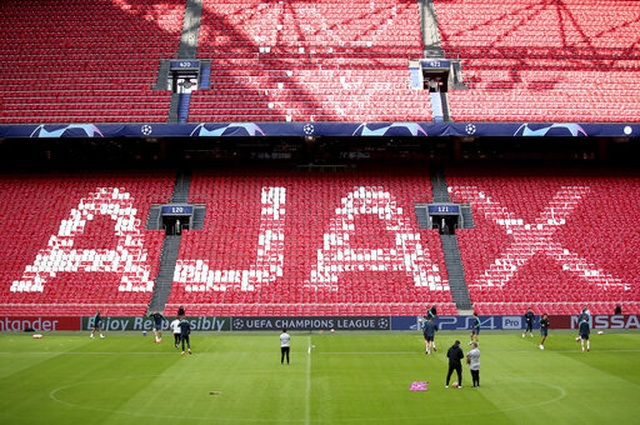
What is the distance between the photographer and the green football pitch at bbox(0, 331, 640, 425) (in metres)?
18.7

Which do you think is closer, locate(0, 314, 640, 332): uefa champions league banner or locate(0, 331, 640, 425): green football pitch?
locate(0, 331, 640, 425): green football pitch

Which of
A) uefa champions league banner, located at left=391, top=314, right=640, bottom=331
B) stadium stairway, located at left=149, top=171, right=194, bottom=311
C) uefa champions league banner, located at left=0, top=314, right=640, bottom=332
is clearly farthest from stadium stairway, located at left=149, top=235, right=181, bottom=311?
uefa champions league banner, located at left=391, top=314, right=640, bottom=331

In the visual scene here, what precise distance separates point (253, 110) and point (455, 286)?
2054 centimetres

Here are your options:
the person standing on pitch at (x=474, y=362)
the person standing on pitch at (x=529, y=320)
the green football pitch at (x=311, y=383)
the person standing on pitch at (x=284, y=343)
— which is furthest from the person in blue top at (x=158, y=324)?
the person standing on pitch at (x=529, y=320)

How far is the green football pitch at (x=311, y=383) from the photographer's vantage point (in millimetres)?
18738

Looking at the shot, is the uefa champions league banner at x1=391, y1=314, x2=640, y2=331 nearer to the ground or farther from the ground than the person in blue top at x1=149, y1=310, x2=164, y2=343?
farther from the ground

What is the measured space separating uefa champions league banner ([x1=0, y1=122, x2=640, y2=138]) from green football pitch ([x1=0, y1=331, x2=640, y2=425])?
18414 millimetres

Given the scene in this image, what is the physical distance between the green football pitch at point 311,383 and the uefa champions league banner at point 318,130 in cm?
1841

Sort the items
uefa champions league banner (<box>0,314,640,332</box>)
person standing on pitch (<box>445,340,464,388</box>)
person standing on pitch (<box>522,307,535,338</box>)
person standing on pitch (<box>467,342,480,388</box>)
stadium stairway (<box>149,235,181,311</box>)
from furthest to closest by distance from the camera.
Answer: stadium stairway (<box>149,235,181,311</box>)
uefa champions league banner (<box>0,314,640,332</box>)
person standing on pitch (<box>522,307,535,338</box>)
person standing on pitch (<box>467,342,480,388</box>)
person standing on pitch (<box>445,340,464,388</box>)

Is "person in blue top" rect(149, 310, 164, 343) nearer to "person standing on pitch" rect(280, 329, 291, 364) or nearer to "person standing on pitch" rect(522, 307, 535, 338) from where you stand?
"person standing on pitch" rect(280, 329, 291, 364)

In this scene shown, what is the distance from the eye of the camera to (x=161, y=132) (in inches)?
1943

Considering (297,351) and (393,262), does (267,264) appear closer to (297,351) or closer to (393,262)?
(393,262)

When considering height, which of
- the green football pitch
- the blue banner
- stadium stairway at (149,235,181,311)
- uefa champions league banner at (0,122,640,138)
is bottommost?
the green football pitch

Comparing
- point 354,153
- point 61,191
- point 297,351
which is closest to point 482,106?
point 354,153
